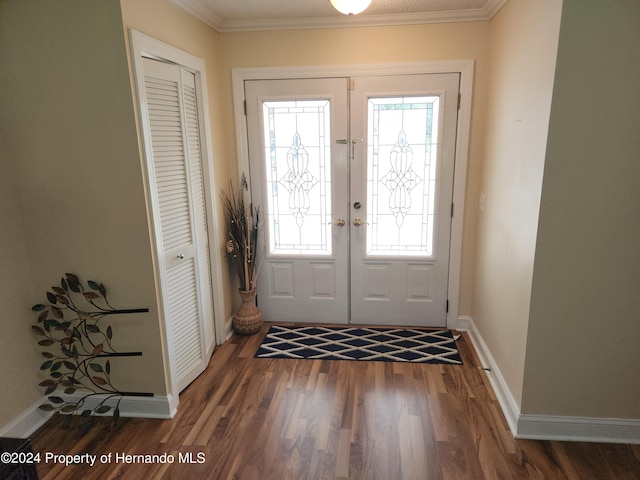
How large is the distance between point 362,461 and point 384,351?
1.13m

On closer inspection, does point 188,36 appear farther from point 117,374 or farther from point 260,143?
point 117,374

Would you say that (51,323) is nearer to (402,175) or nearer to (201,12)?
(201,12)

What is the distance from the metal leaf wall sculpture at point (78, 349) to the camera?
2.18m

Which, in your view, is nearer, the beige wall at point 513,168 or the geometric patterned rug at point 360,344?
the beige wall at point 513,168

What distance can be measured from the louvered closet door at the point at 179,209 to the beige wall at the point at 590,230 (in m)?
2.07

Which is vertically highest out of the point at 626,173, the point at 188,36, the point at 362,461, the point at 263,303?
the point at 188,36

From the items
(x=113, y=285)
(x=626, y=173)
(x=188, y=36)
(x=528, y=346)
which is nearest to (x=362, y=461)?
(x=528, y=346)

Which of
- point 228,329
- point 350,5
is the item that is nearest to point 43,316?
point 228,329

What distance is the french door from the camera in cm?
307

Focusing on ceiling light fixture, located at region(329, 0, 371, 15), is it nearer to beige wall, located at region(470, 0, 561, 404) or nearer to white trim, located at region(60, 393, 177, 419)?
beige wall, located at region(470, 0, 561, 404)

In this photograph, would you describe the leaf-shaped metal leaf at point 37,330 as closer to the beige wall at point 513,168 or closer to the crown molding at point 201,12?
the crown molding at point 201,12

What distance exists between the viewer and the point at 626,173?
5.94 feet

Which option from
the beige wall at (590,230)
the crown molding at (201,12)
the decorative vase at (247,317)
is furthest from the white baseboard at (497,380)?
the crown molding at (201,12)

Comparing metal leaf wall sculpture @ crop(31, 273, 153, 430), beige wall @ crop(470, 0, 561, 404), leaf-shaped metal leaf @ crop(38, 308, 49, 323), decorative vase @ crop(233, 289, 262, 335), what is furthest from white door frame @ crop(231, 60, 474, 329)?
leaf-shaped metal leaf @ crop(38, 308, 49, 323)
